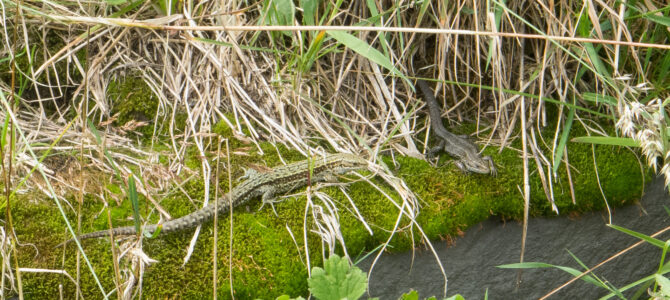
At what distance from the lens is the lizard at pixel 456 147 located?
3738mm

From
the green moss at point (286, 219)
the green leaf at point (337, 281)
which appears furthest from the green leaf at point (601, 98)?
the green leaf at point (337, 281)

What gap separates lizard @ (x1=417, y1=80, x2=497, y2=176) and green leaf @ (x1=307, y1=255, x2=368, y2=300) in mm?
1445

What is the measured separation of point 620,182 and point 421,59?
1.40m

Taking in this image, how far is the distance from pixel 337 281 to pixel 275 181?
125 centimetres

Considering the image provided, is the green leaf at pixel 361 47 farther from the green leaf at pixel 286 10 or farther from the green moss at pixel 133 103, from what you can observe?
the green moss at pixel 133 103

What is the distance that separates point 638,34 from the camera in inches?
157

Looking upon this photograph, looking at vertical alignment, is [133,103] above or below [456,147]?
above

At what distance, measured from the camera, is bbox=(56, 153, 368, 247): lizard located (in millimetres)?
3295

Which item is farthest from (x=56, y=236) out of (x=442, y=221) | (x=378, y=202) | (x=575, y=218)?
(x=575, y=218)

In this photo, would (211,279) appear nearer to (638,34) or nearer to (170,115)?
(170,115)

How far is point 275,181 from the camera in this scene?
11.9ft

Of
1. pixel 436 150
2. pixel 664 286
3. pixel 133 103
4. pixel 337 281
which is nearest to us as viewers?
pixel 664 286

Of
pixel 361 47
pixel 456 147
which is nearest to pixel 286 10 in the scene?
pixel 361 47

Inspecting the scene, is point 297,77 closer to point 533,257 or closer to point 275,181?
point 275,181
